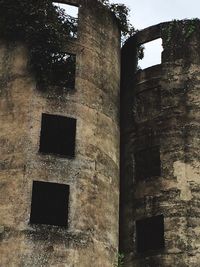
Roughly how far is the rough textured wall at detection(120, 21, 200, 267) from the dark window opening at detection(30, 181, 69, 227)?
11.1 feet

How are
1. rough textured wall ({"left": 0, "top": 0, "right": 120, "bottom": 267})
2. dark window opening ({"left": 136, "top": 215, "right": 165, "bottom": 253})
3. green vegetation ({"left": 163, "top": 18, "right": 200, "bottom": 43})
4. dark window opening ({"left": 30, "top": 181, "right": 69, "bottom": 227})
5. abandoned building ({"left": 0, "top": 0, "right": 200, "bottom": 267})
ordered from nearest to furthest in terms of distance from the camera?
rough textured wall ({"left": 0, "top": 0, "right": 120, "bottom": 267}) < abandoned building ({"left": 0, "top": 0, "right": 200, "bottom": 267}) < dark window opening ({"left": 30, "top": 181, "right": 69, "bottom": 227}) < dark window opening ({"left": 136, "top": 215, "right": 165, "bottom": 253}) < green vegetation ({"left": 163, "top": 18, "right": 200, "bottom": 43})

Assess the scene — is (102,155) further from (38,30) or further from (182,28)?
(182,28)

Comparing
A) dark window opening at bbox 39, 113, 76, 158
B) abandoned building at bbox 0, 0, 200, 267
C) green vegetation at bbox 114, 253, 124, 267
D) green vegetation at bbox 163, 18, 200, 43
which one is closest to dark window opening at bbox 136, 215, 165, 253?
abandoned building at bbox 0, 0, 200, 267

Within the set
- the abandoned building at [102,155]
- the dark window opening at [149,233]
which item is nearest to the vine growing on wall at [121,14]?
the abandoned building at [102,155]

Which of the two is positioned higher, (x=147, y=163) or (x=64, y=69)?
(x=64, y=69)

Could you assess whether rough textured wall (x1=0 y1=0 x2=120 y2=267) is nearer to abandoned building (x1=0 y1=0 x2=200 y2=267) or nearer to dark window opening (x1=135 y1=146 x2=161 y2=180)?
abandoned building (x1=0 y1=0 x2=200 y2=267)

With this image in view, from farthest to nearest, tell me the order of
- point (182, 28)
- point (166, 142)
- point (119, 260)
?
point (182, 28) < point (166, 142) < point (119, 260)

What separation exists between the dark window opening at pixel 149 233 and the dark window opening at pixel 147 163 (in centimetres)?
187

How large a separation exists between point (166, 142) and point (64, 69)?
529 cm

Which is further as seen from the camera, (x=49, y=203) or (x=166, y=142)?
(x=166, y=142)

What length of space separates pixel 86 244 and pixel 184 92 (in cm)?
863

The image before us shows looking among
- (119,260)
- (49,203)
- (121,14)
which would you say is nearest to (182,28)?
(121,14)

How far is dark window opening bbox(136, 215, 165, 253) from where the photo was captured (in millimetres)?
23953

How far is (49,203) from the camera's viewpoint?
23.1m
